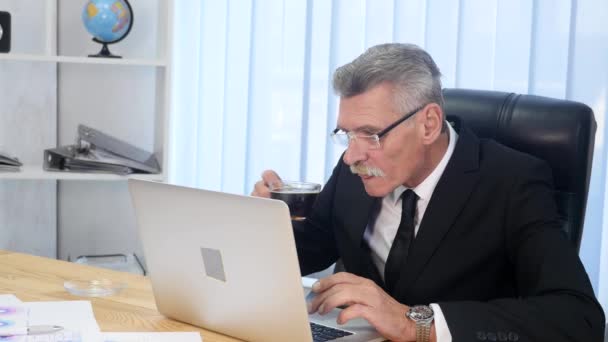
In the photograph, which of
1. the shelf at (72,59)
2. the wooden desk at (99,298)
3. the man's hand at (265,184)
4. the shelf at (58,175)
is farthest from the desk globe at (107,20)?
the man's hand at (265,184)

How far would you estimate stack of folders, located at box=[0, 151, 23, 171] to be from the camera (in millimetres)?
3039

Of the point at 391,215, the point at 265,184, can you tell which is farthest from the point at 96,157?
the point at 391,215

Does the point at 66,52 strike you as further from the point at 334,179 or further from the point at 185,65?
the point at 334,179

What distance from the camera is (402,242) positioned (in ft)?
6.24

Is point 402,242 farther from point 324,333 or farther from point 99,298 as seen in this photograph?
point 99,298

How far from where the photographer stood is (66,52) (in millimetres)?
3443

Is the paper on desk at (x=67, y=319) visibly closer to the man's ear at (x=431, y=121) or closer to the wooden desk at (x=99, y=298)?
the wooden desk at (x=99, y=298)

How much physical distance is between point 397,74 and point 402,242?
1.21ft

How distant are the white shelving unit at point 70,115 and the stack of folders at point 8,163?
208 mm

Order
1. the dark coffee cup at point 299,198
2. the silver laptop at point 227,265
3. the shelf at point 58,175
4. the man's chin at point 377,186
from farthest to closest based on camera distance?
1. the shelf at point 58,175
2. the man's chin at point 377,186
3. the dark coffee cup at point 299,198
4. the silver laptop at point 227,265

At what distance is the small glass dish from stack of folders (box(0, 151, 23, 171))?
1284 mm

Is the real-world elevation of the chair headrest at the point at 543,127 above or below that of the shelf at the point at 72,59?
below

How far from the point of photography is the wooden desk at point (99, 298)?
5.21ft

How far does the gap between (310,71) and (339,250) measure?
3.55 feet
